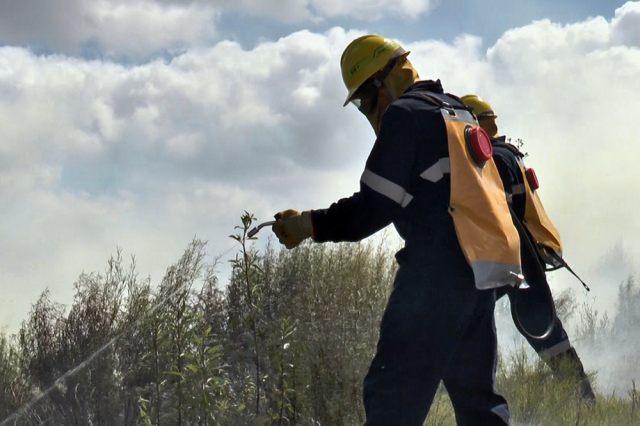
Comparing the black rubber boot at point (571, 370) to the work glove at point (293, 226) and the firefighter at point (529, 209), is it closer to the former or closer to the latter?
the firefighter at point (529, 209)

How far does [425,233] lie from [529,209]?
330 centimetres

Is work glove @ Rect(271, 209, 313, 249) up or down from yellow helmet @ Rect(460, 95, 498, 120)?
down

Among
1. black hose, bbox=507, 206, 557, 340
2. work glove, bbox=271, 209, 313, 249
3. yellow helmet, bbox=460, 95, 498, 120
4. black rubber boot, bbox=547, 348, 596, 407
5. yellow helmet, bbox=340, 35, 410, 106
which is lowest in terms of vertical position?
black rubber boot, bbox=547, 348, 596, 407

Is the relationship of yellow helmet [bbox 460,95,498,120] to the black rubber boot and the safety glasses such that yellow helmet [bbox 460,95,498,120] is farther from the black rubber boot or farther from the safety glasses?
the safety glasses

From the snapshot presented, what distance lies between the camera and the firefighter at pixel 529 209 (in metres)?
6.09

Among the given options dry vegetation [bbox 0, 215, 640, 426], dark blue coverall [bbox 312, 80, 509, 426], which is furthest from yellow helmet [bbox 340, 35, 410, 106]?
dry vegetation [bbox 0, 215, 640, 426]

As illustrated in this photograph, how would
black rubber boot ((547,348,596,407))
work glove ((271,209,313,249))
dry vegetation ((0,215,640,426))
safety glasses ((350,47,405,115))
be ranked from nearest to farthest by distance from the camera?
work glove ((271,209,313,249)) < safety glasses ((350,47,405,115)) < dry vegetation ((0,215,640,426)) < black rubber boot ((547,348,596,407))

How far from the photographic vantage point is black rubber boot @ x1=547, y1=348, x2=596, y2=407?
6629 millimetres

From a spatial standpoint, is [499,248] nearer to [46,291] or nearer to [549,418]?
[549,418]

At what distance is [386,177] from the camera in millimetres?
3174

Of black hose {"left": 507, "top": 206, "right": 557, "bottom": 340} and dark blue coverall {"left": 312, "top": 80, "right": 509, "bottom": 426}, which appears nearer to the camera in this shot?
dark blue coverall {"left": 312, "top": 80, "right": 509, "bottom": 426}

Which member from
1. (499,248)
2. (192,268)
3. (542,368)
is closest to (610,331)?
(542,368)

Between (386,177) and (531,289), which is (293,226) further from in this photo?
(531,289)

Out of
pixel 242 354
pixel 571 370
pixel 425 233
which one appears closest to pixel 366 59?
pixel 425 233
